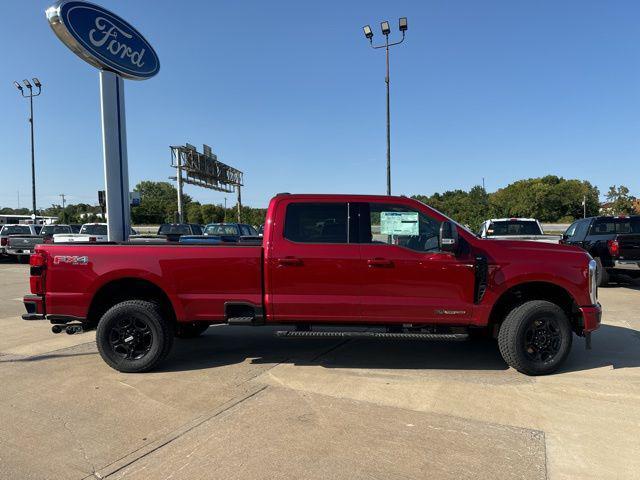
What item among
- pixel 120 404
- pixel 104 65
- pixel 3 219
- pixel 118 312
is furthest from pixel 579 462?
pixel 3 219

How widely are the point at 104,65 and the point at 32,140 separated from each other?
31.5 meters

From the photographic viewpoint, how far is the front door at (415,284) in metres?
5.14

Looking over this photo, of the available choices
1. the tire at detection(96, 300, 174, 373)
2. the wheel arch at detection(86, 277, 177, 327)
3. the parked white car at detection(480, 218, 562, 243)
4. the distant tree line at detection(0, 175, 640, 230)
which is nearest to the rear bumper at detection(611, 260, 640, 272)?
the parked white car at detection(480, 218, 562, 243)

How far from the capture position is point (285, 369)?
5.45 metres

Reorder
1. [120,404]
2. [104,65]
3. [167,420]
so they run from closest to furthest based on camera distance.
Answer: [167,420] < [120,404] < [104,65]

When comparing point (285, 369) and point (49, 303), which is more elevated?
point (49, 303)

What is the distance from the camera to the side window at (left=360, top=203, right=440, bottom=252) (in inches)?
208

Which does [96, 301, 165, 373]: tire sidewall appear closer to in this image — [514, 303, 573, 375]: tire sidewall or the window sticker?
the window sticker

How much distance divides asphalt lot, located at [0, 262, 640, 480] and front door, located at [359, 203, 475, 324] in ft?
2.31

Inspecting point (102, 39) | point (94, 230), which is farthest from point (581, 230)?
point (94, 230)

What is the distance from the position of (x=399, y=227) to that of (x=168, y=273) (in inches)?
105

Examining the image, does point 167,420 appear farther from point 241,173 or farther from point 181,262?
point 241,173

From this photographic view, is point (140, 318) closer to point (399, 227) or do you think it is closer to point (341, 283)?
point (341, 283)

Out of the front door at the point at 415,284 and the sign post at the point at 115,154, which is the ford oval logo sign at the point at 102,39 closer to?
the sign post at the point at 115,154
